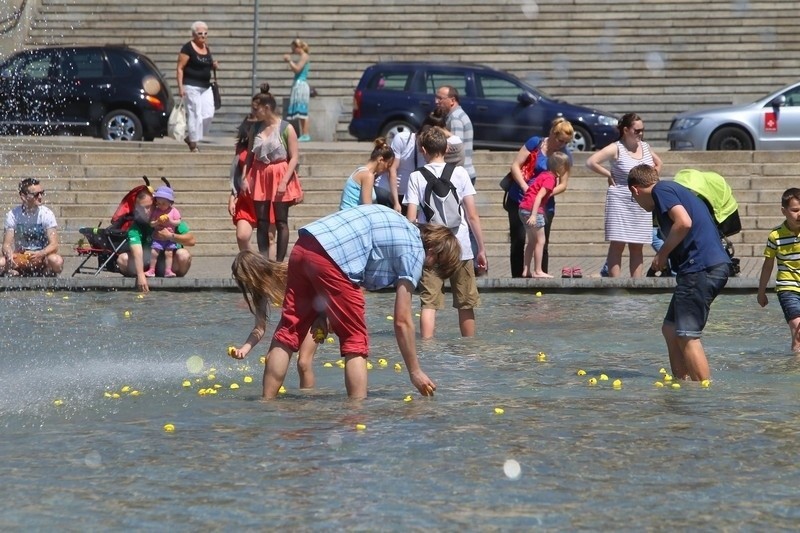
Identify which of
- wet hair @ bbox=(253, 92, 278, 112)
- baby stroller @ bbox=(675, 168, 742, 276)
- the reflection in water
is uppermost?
wet hair @ bbox=(253, 92, 278, 112)

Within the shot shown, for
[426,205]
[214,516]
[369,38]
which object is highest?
[369,38]

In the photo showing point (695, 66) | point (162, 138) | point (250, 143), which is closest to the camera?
point (250, 143)

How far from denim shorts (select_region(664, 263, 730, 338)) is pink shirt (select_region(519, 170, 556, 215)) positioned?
5246mm

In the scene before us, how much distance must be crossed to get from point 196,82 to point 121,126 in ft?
11.2

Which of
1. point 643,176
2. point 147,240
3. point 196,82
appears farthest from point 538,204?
point 196,82

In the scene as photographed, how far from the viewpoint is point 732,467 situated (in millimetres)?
6645

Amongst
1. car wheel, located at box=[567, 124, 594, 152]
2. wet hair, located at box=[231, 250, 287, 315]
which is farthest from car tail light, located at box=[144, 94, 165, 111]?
wet hair, located at box=[231, 250, 287, 315]

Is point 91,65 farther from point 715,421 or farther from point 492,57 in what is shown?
point 715,421

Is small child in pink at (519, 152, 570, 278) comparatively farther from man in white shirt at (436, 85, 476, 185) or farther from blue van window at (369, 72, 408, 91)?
blue van window at (369, 72, 408, 91)

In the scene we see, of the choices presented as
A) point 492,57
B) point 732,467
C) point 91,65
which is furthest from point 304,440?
point 492,57

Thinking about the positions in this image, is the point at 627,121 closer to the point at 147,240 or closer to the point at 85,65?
the point at 147,240

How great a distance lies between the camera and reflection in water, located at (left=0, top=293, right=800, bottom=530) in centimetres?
596

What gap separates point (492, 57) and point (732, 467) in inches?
936

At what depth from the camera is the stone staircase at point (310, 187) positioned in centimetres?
1767
